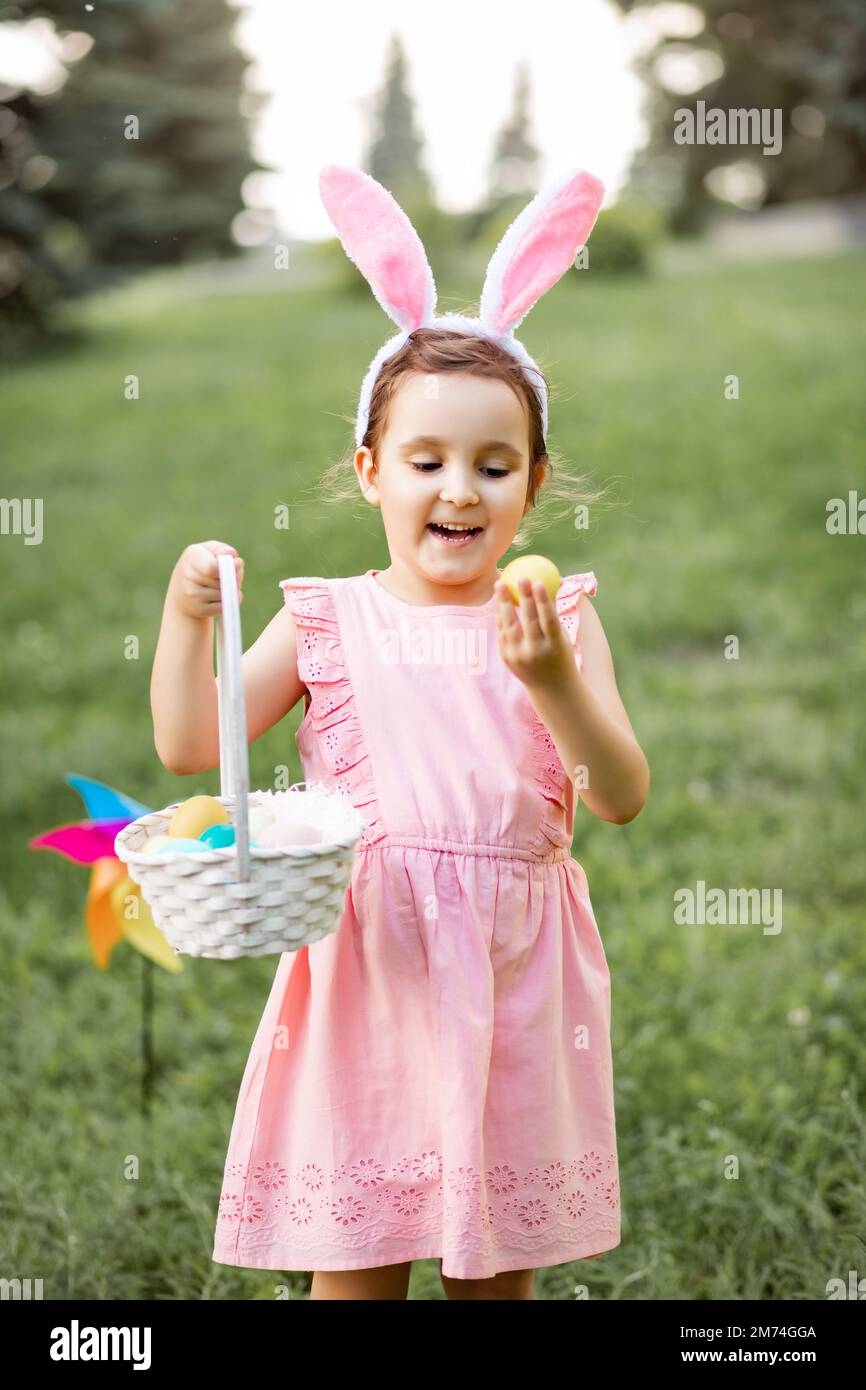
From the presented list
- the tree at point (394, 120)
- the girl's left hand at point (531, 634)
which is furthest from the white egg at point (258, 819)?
the tree at point (394, 120)

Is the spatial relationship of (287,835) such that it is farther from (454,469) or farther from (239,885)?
(454,469)

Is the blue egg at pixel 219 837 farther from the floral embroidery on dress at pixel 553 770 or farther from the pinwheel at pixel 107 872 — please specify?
the pinwheel at pixel 107 872

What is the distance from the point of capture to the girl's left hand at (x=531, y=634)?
1.79 metres

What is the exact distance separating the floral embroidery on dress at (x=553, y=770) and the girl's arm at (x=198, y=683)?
37cm

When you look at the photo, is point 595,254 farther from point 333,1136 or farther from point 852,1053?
point 333,1136

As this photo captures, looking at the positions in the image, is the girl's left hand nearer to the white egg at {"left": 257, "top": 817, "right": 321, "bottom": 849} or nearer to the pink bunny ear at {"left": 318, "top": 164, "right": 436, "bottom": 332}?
the white egg at {"left": 257, "top": 817, "right": 321, "bottom": 849}

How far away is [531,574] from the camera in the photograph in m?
1.82

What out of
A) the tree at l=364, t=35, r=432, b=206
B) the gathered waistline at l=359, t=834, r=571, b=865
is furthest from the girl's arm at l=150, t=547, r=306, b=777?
the tree at l=364, t=35, r=432, b=206

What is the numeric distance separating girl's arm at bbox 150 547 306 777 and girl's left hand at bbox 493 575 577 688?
415 millimetres

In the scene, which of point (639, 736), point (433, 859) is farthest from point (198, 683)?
point (639, 736)

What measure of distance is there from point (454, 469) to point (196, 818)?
0.59m

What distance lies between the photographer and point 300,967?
2.12 metres

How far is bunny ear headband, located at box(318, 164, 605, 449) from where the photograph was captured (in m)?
2.12
